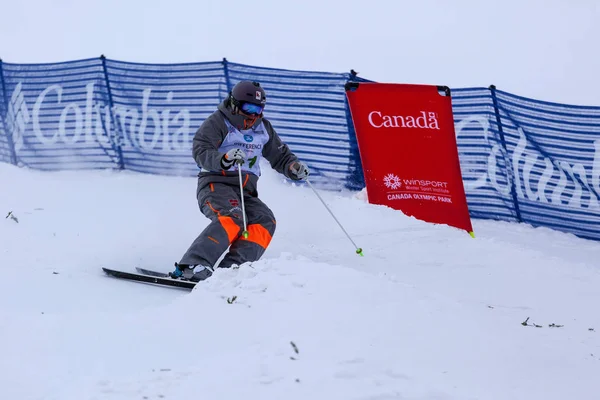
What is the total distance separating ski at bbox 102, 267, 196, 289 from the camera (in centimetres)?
609

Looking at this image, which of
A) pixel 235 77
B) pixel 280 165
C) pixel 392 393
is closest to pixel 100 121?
pixel 235 77

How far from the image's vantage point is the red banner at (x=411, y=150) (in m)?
8.94

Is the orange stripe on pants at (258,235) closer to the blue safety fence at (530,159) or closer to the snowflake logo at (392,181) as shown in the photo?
the snowflake logo at (392,181)

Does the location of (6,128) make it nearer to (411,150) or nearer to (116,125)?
(116,125)

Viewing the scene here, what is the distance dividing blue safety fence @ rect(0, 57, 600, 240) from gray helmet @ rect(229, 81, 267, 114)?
15.0ft

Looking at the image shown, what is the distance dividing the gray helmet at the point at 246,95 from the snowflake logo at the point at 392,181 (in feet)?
9.54

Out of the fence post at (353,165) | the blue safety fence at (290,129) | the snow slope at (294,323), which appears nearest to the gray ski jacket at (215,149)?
the snow slope at (294,323)

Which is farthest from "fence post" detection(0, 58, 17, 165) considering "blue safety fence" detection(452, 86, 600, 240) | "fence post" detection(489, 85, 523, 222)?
"fence post" detection(489, 85, 523, 222)

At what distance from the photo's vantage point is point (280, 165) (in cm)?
708

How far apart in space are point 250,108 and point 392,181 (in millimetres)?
3009

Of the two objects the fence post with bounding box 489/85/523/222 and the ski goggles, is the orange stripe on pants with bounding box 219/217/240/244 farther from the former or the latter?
the fence post with bounding box 489/85/523/222

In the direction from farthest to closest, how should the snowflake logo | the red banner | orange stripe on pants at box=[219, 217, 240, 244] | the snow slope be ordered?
the snowflake logo → the red banner → orange stripe on pants at box=[219, 217, 240, 244] → the snow slope

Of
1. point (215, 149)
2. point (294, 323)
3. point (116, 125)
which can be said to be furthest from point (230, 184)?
point (116, 125)

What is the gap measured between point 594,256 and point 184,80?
6148 mm
